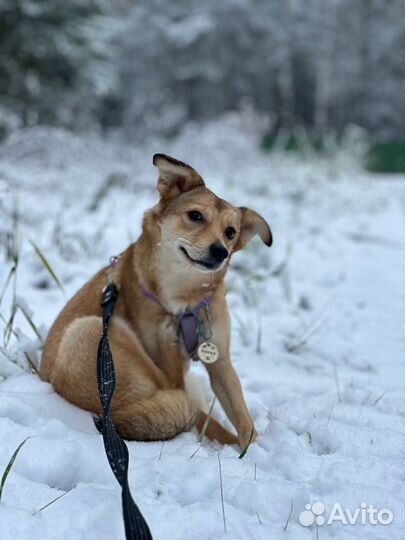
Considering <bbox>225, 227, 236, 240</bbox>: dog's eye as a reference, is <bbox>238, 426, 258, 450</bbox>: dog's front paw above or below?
below

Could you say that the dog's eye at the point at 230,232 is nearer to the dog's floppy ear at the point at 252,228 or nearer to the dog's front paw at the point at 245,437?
the dog's floppy ear at the point at 252,228

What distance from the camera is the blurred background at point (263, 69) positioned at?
27500 mm

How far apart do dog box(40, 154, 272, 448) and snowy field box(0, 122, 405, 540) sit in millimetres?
143

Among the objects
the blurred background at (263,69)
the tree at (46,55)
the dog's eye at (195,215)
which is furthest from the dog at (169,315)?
the blurred background at (263,69)

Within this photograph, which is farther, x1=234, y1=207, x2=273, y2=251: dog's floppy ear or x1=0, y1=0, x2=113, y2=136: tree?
x1=0, y1=0, x2=113, y2=136: tree

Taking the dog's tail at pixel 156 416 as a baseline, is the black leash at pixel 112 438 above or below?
above

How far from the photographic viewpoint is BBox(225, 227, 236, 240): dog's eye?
2400 millimetres

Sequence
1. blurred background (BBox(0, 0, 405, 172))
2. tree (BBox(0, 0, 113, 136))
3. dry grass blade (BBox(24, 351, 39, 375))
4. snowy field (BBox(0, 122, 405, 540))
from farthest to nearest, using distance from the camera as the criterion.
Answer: blurred background (BBox(0, 0, 405, 172)) → tree (BBox(0, 0, 113, 136)) → dry grass blade (BBox(24, 351, 39, 375)) → snowy field (BBox(0, 122, 405, 540))

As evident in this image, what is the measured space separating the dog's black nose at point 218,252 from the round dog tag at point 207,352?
1.40ft

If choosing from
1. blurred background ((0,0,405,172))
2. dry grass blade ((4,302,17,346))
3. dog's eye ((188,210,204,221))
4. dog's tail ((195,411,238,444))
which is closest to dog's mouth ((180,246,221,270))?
dog's eye ((188,210,204,221))

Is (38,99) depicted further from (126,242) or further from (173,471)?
(173,471)

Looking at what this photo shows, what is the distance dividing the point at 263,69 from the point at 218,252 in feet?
111

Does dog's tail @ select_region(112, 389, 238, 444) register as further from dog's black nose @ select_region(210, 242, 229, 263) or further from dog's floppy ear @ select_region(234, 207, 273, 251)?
dog's floppy ear @ select_region(234, 207, 273, 251)

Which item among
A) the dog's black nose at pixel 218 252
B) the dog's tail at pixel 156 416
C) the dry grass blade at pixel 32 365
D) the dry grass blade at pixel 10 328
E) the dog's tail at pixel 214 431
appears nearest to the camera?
the dog's tail at pixel 156 416
